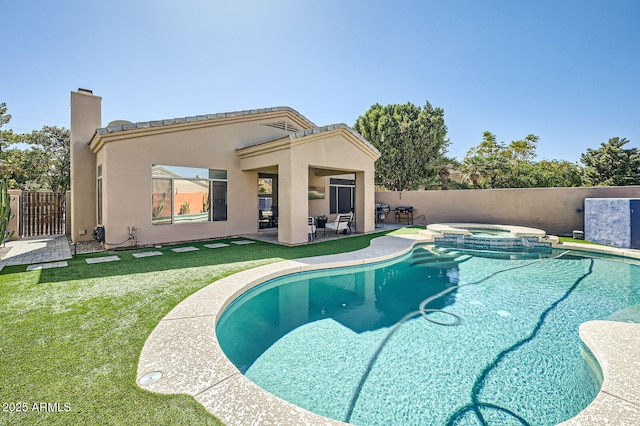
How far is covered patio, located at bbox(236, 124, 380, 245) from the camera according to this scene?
11023mm

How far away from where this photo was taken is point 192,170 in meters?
11.8

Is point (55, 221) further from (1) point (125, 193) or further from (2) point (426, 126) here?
(2) point (426, 126)

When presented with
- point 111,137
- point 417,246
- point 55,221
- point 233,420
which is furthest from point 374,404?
point 55,221

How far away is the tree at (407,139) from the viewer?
27609 millimetres

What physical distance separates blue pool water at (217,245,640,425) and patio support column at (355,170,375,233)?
256 inches

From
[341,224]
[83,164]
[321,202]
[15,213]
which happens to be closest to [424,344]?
[341,224]

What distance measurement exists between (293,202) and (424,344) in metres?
7.42

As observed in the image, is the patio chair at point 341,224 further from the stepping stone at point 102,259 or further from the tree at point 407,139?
the tree at point 407,139

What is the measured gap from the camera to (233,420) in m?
2.37

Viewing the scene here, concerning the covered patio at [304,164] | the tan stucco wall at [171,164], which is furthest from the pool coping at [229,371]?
the tan stucco wall at [171,164]

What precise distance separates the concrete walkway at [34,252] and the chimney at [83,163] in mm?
1021

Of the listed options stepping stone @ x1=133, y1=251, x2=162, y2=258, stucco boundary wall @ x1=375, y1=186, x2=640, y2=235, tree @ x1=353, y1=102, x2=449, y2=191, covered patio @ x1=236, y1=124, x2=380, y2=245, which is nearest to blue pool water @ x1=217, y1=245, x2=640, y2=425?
covered patio @ x1=236, y1=124, x2=380, y2=245

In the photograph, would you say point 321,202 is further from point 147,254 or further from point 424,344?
point 424,344

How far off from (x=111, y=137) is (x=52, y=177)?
20058 mm
